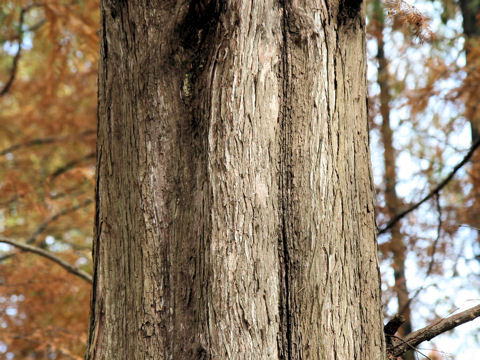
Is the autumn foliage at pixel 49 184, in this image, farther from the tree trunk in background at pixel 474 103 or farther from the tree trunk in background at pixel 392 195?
the tree trunk in background at pixel 474 103

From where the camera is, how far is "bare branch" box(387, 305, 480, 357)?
1742mm

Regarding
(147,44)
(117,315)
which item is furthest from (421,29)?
(117,315)

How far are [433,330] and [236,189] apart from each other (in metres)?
0.90

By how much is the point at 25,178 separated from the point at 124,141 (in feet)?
16.6

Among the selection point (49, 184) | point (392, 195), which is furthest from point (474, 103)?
point (49, 184)

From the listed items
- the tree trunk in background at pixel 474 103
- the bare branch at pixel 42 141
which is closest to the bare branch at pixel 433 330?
the tree trunk in background at pixel 474 103

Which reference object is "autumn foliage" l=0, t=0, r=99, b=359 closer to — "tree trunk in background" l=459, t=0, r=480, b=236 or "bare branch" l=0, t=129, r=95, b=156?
"bare branch" l=0, t=129, r=95, b=156

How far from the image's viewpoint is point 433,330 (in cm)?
175

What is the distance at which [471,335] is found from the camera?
514cm

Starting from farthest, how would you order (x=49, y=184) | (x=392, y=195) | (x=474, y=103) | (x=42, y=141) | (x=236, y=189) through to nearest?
(x=42, y=141) → (x=49, y=184) → (x=392, y=195) → (x=474, y=103) → (x=236, y=189)

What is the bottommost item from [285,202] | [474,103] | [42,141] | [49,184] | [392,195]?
[285,202]

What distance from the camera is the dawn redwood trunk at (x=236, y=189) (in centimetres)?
143

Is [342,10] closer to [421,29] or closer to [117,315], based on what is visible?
[421,29]

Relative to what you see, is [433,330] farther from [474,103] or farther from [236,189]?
[474,103]
